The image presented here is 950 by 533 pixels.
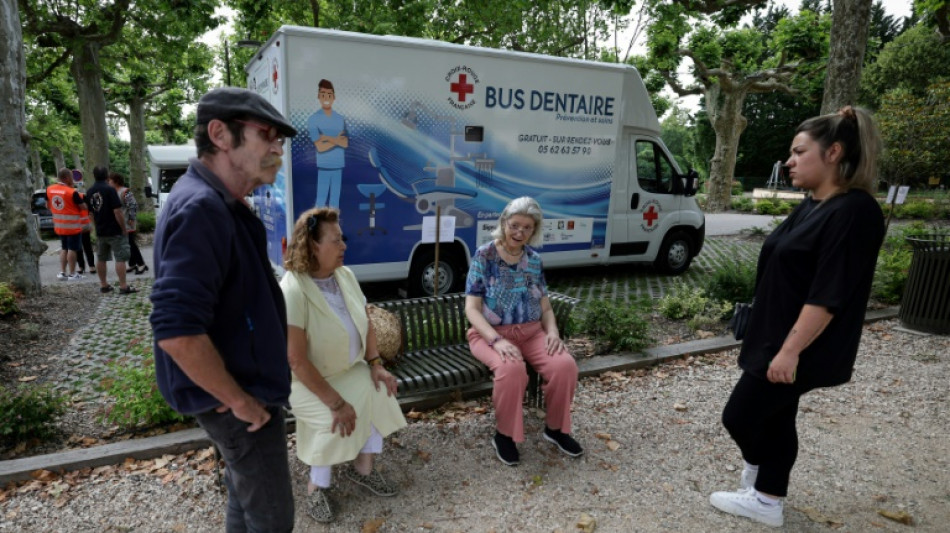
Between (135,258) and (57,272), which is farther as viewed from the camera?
(57,272)

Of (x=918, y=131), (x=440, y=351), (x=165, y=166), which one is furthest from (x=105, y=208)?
(x=918, y=131)

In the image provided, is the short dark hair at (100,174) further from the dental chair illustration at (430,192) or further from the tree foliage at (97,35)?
the dental chair illustration at (430,192)

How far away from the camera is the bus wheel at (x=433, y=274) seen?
676 centimetres

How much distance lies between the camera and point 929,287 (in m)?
5.64

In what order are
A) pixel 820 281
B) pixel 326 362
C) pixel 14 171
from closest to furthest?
pixel 820 281 → pixel 326 362 → pixel 14 171

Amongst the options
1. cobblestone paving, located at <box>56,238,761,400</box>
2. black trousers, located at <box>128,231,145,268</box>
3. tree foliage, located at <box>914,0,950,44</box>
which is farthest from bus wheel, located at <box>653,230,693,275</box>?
black trousers, located at <box>128,231,145,268</box>

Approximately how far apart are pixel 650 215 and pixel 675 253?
1019 mm

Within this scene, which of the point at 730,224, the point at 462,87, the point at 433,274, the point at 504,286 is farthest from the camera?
the point at 730,224

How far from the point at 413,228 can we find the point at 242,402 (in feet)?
16.7

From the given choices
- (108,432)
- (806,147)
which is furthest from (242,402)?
(108,432)

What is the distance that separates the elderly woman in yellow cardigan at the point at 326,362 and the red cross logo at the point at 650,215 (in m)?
6.55

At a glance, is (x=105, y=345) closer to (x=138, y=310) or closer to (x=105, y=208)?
(x=138, y=310)

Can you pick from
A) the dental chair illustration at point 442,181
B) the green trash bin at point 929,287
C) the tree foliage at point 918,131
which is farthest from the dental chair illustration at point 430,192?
the tree foliage at point 918,131

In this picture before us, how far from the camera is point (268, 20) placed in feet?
41.4
